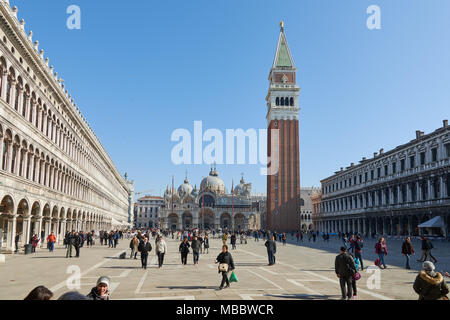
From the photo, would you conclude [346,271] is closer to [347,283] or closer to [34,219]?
[347,283]

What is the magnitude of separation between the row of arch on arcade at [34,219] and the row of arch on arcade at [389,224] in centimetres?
4021

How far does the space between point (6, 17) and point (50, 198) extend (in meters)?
15.6

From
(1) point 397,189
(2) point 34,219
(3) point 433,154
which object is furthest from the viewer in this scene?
(1) point 397,189

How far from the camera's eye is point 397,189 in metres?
54.0

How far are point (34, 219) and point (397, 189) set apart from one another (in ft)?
149

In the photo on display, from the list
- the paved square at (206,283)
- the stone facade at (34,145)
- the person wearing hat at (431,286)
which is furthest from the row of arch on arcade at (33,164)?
the person wearing hat at (431,286)

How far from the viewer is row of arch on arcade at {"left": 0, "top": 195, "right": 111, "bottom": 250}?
24.2 meters

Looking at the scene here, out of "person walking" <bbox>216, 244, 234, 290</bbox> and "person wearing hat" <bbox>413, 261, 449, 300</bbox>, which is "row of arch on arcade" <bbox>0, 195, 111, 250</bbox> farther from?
"person wearing hat" <bbox>413, 261, 449, 300</bbox>

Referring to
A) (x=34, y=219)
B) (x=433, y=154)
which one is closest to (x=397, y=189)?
(x=433, y=154)

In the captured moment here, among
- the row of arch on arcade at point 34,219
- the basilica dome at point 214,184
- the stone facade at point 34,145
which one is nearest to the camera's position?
the stone facade at point 34,145

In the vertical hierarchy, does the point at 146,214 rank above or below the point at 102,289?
above

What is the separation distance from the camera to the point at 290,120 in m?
88.6

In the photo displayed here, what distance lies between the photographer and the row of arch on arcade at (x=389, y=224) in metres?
48.4

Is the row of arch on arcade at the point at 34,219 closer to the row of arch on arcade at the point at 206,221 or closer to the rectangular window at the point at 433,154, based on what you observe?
the rectangular window at the point at 433,154
